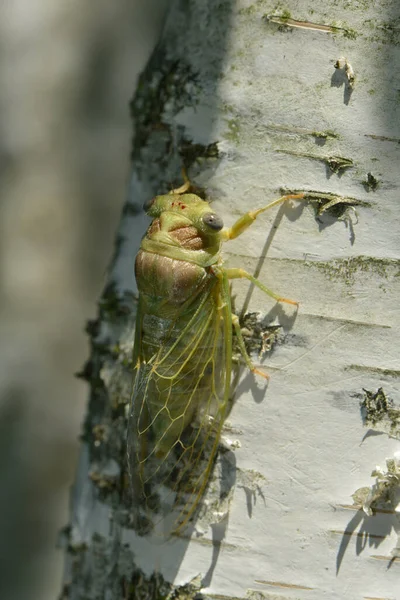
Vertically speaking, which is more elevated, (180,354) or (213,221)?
(213,221)

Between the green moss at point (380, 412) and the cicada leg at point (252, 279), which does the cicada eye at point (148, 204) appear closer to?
the cicada leg at point (252, 279)

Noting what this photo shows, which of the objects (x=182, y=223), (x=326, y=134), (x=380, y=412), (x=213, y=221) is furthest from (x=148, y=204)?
(x=380, y=412)

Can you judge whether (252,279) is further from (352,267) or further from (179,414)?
(179,414)

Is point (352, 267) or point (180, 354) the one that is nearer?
point (352, 267)

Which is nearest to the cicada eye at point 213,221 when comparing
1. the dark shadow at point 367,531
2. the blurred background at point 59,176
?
the dark shadow at point 367,531

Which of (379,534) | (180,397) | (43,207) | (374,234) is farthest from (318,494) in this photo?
(43,207)
